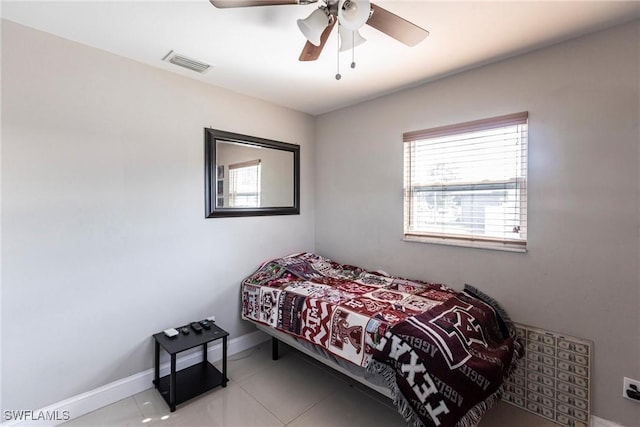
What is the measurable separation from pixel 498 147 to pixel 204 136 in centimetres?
237

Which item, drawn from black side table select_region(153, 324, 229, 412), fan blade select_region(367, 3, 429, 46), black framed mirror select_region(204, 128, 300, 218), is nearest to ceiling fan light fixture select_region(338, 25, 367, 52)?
fan blade select_region(367, 3, 429, 46)

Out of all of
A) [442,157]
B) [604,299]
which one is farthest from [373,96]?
[604,299]

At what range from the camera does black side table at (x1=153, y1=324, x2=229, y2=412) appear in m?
1.99

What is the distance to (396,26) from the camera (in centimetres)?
146

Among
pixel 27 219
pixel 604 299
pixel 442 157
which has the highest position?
pixel 442 157

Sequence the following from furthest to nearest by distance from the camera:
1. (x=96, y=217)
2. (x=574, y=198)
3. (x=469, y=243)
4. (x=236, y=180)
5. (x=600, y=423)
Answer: (x=236, y=180), (x=469, y=243), (x=96, y=217), (x=574, y=198), (x=600, y=423)

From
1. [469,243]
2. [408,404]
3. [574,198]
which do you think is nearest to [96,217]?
[408,404]

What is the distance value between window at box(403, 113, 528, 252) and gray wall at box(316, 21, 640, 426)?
8cm

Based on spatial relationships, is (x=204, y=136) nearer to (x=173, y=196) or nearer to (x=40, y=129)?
(x=173, y=196)

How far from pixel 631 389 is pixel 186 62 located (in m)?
3.54

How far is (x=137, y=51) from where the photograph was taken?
78.7 inches

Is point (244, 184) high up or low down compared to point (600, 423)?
up

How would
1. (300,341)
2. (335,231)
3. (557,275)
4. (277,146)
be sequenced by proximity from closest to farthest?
(557,275)
(300,341)
(277,146)
(335,231)

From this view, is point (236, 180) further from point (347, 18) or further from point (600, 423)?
point (600, 423)
